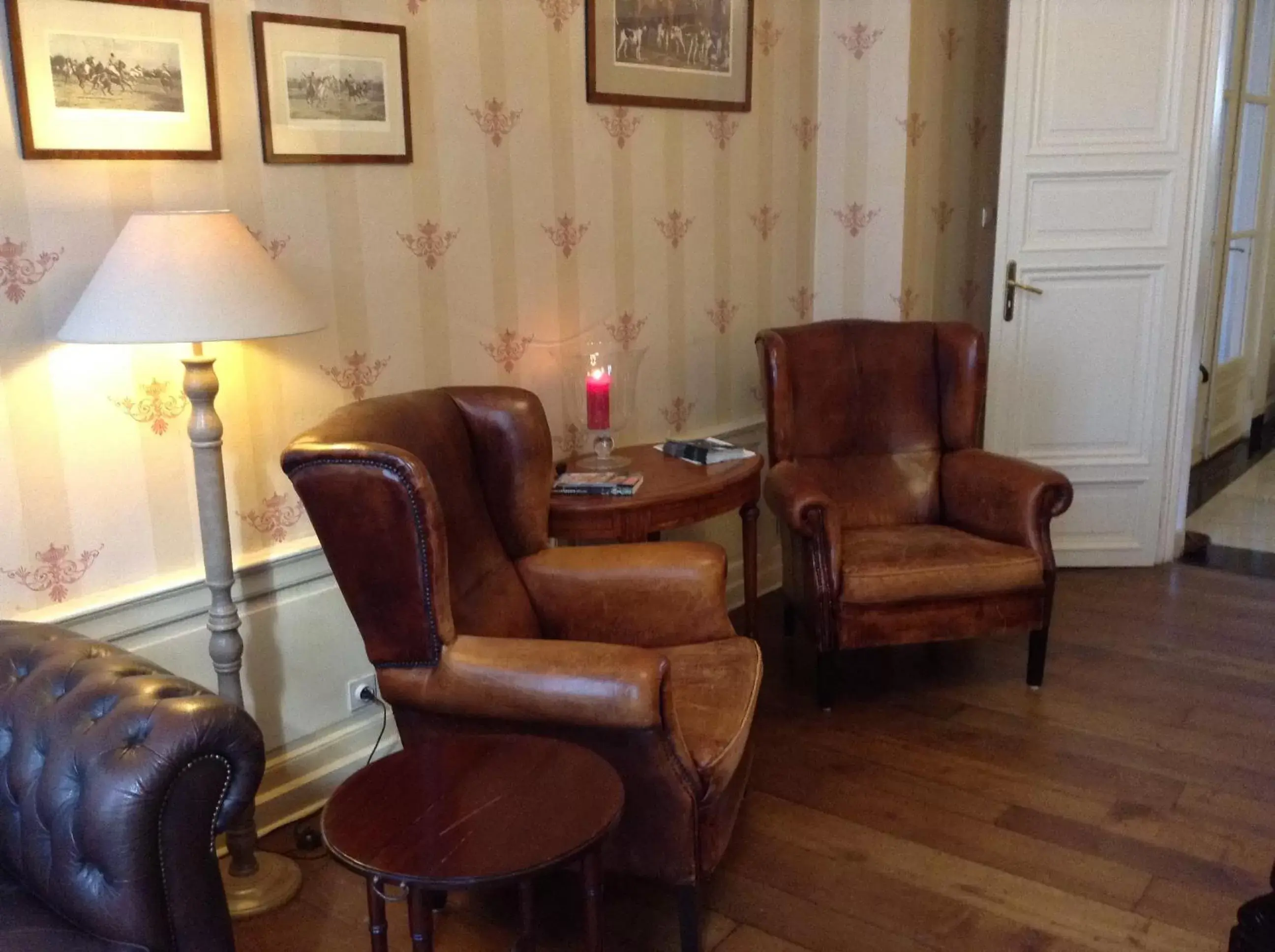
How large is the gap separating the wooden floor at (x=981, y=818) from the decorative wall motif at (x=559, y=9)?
71.8 inches

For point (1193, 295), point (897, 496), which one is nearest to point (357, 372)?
point (897, 496)

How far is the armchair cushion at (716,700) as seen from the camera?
1.91 meters

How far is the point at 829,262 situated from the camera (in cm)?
388

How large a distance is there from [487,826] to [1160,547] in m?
3.27

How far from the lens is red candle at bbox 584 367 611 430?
→ 280 centimetres

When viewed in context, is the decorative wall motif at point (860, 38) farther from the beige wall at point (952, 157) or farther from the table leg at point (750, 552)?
the table leg at point (750, 552)

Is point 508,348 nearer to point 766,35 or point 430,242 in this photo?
point 430,242

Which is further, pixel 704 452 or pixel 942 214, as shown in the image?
pixel 942 214

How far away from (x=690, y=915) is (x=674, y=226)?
199 cm

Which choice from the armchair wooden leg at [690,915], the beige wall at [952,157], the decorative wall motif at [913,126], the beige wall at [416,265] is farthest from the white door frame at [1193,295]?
the armchair wooden leg at [690,915]

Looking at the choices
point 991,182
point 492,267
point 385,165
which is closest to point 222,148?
point 385,165

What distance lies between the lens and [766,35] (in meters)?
3.49

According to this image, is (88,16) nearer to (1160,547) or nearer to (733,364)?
(733,364)

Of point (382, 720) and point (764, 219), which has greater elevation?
point (764, 219)
